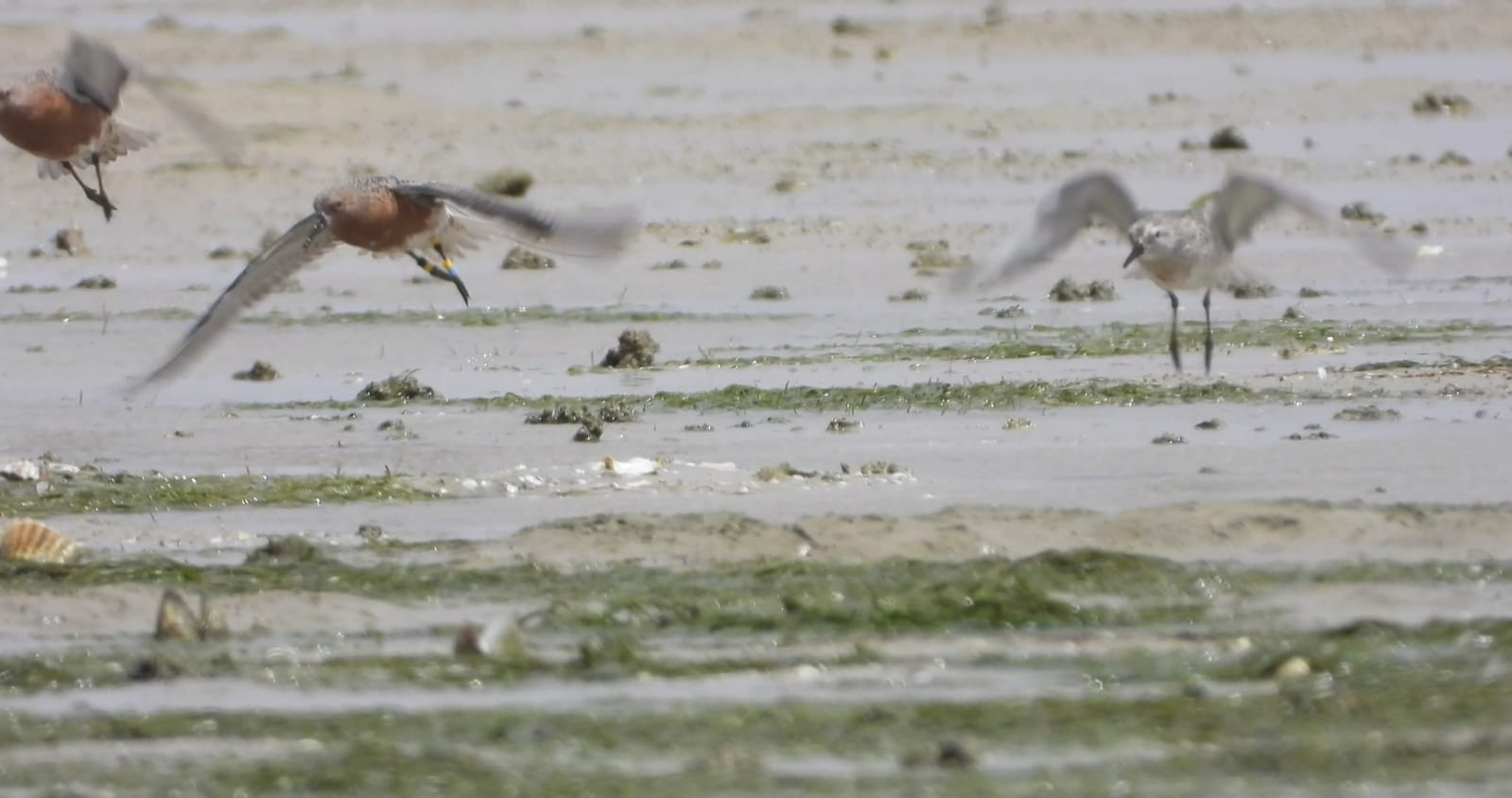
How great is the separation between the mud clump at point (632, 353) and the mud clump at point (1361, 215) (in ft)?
17.8

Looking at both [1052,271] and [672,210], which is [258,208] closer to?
[672,210]

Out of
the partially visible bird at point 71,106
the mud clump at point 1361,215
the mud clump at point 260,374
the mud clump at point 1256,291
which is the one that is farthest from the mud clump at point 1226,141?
the partially visible bird at point 71,106

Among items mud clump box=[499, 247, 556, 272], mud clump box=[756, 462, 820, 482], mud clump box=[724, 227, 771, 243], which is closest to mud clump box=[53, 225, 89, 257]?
mud clump box=[499, 247, 556, 272]

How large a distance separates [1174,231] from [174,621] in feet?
18.6

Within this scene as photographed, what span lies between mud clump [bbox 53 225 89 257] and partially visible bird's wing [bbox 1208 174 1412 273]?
787 centimetres

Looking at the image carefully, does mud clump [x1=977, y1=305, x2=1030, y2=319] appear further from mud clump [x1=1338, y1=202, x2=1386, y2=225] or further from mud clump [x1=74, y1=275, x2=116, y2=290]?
mud clump [x1=74, y1=275, x2=116, y2=290]

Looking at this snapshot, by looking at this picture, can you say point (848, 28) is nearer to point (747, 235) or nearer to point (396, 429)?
point (747, 235)

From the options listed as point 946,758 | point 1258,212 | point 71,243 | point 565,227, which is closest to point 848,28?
point 71,243

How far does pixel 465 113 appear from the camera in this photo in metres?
23.4

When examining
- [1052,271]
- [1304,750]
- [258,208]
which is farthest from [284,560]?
[258,208]

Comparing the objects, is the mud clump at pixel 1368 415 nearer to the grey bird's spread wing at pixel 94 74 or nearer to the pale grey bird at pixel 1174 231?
the pale grey bird at pixel 1174 231

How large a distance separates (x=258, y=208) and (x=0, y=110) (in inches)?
255

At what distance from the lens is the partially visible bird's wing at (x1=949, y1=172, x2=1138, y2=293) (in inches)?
435

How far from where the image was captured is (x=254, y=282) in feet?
36.6
